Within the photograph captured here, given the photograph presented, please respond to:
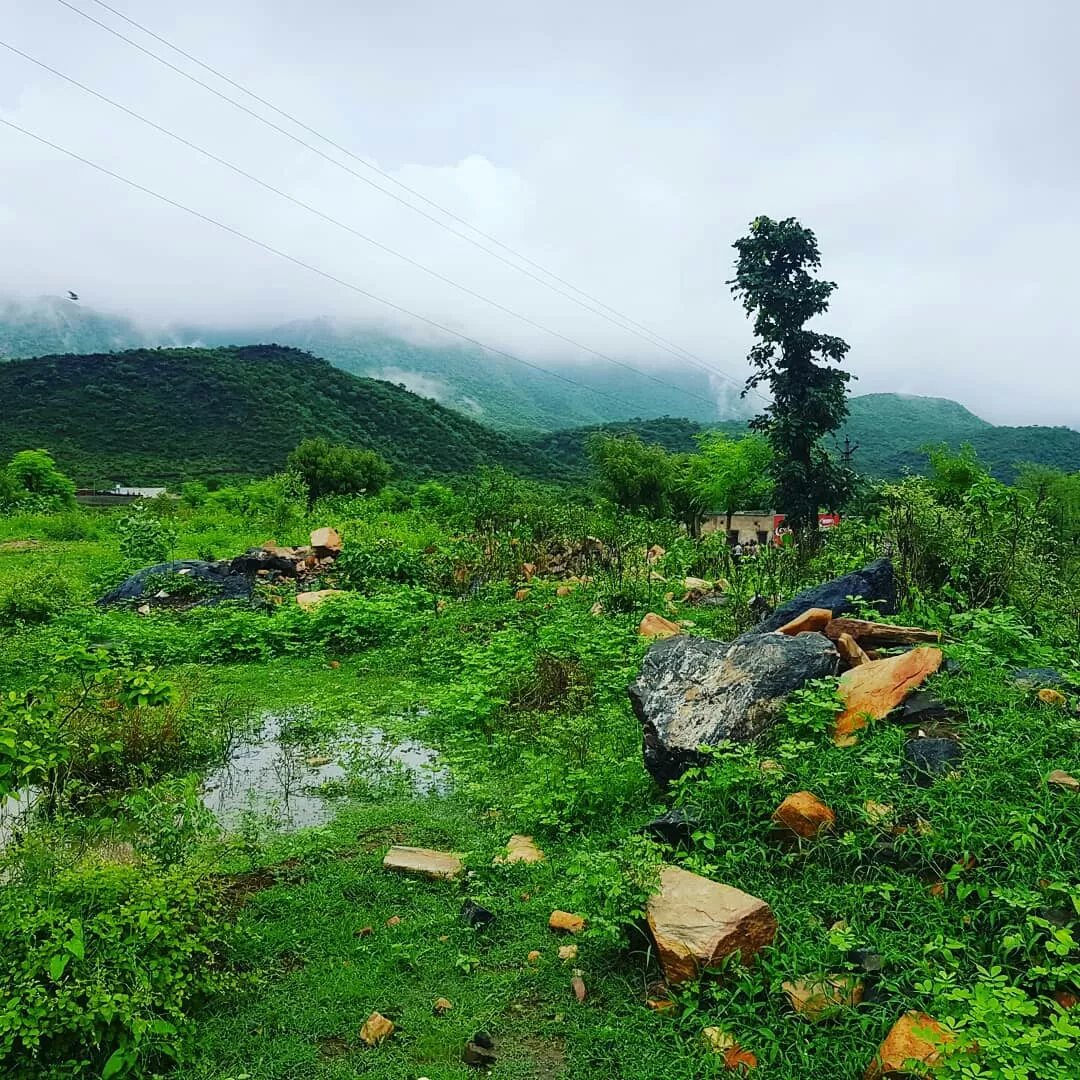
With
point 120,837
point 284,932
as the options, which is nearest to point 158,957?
point 284,932

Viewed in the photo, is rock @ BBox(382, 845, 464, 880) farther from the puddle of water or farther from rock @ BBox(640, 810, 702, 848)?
rock @ BBox(640, 810, 702, 848)

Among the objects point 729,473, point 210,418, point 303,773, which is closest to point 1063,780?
point 303,773

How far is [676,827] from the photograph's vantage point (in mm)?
4125

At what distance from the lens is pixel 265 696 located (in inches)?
315

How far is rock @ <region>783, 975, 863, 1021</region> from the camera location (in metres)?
2.98

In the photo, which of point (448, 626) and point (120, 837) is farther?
point (448, 626)

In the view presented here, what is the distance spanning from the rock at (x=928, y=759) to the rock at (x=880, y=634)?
1.72m

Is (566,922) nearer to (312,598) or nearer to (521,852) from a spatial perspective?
(521,852)

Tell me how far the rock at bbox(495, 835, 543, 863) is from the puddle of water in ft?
3.81

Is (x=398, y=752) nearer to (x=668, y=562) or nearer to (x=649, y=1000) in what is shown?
(x=649, y=1000)

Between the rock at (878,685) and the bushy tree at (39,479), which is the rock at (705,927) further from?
the bushy tree at (39,479)

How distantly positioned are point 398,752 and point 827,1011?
4107 mm

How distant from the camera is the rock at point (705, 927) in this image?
319 cm

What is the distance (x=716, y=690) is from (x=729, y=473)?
27.6 m
